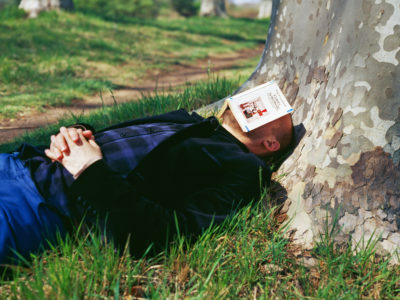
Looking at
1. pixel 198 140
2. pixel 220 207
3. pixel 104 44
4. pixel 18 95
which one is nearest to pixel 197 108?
pixel 198 140

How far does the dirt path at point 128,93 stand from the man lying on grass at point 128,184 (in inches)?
64.3

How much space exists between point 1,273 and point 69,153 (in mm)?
593

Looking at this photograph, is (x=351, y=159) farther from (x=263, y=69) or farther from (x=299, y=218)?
(x=263, y=69)

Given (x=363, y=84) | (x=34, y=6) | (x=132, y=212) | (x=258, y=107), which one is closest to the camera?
(x=132, y=212)

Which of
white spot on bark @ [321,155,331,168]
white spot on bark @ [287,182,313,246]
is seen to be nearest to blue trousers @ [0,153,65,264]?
white spot on bark @ [287,182,313,246]

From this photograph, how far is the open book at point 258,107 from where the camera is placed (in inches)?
93.5

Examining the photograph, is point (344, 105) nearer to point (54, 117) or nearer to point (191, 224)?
point (191, 224)

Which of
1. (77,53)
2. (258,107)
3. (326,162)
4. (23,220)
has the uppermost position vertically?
(77,53)

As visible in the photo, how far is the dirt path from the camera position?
434 cm

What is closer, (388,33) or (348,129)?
(388,33)

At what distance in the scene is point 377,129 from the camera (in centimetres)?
197

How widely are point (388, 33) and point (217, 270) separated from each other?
56.8 inches

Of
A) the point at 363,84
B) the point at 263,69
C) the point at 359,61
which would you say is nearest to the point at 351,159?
the point at 363,84

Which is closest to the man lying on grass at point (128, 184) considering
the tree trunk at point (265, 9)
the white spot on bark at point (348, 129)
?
the white spot on bark at point (348, 129)
